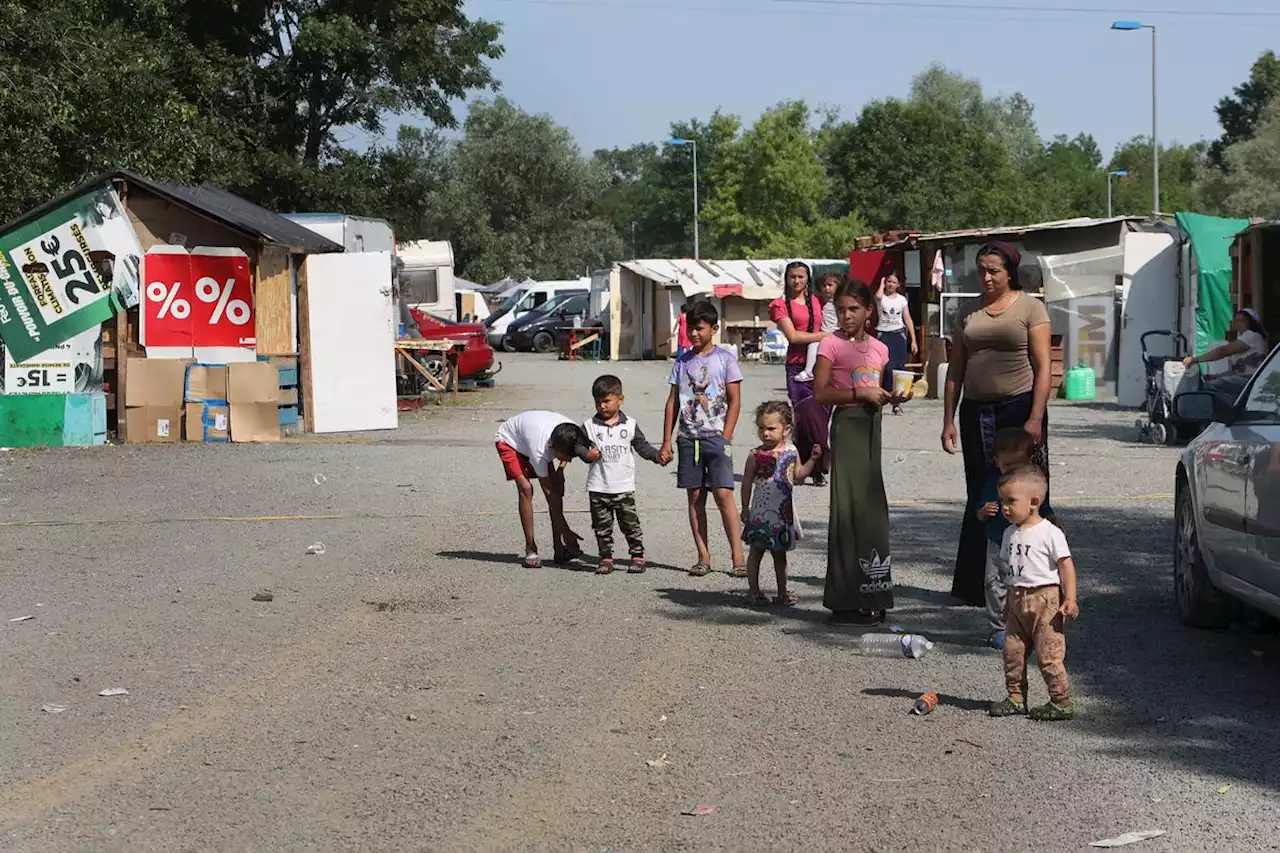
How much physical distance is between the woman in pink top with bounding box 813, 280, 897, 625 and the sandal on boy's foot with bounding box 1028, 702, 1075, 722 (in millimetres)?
1965

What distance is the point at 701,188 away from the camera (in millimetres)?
116812

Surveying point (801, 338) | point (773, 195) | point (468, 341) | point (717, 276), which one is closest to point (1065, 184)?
point (773, 195)

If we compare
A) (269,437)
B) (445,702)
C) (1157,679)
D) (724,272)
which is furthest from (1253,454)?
(724,272)

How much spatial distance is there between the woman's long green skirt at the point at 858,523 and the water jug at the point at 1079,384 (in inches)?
707

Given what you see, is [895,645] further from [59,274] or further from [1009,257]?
[59,274]

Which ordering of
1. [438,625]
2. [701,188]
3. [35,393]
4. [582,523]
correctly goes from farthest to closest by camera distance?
1. [701,188]
2. [35,393]
3. [582,523]
4. [438,625]

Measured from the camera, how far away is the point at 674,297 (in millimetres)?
45875

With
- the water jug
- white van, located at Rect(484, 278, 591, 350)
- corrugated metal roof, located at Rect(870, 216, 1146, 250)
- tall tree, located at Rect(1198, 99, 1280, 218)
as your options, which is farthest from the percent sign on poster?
tall tree, located at Rect(1198, 99, 1280, 218)

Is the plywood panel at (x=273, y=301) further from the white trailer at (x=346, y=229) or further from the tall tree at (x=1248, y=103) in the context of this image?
the tall tree at (x=1248, y=103)

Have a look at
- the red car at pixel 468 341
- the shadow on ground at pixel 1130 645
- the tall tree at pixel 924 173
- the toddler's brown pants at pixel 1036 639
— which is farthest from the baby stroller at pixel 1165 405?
the tall tree at pixel 924 173

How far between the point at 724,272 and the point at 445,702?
135 ft

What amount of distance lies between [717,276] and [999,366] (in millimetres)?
38690

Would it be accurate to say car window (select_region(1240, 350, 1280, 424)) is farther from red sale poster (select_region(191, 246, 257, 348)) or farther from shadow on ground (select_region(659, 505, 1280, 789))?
red sale poster (select_region(191, 246, 257, 348))

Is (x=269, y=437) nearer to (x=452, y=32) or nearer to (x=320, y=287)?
(x=320, y=287)
